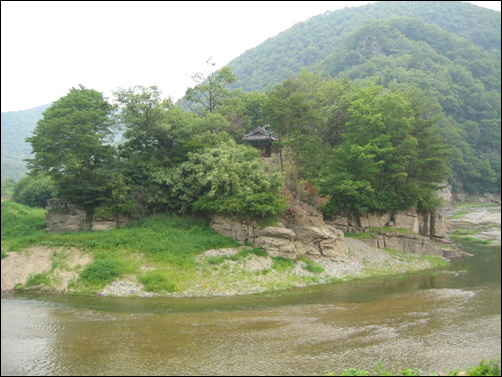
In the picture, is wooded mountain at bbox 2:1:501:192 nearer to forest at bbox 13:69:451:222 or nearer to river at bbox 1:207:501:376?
forest at bbox 13:69:451:222

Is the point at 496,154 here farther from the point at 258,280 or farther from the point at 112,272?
the point at 112,272

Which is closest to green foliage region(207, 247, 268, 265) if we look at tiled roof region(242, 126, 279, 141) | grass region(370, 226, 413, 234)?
grass region(370, 226, 413, 234)

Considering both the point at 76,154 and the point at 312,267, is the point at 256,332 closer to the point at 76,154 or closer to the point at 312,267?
the point at 312,267

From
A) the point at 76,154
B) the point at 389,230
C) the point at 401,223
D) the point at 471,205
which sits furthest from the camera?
the point at 471,205

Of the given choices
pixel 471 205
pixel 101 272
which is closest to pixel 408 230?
pixel 101 272

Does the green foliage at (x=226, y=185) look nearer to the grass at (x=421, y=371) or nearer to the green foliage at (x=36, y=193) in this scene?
the grass at (x=421, y=371)

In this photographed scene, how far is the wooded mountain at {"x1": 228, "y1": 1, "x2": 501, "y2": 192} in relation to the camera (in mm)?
60344

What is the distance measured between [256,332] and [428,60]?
3639 inches

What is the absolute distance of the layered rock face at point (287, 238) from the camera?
23234mm

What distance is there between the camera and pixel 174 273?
2016 cm

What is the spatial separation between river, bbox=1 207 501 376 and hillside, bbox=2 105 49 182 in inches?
3135

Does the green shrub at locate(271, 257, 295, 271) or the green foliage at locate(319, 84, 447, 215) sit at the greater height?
the green foliage at locate(319, 84, 447, 215)

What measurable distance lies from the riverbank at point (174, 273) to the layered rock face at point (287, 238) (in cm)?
57

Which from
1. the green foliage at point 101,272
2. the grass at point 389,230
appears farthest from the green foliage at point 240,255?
the grass at point 389,230
